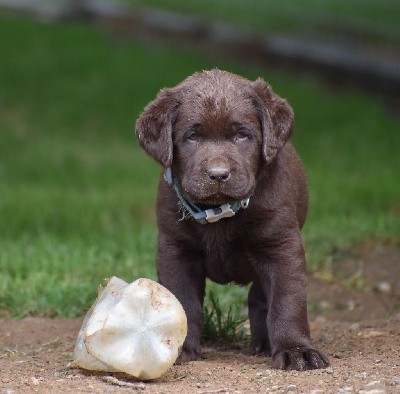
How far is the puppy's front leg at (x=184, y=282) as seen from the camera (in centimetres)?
545

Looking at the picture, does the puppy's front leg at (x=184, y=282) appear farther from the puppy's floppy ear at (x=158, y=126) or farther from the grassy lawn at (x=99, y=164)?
the grassy lawn at (x=99, y=164)

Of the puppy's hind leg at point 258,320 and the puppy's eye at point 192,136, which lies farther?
the puppy's hind leg at point 258,320

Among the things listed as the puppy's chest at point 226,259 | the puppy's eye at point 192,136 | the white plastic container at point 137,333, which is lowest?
the white plastic container at point 137,333

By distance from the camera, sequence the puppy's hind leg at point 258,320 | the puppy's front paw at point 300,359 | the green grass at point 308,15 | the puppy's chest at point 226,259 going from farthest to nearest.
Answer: the green grass at point 308,15
the puppy's hind leg at point 258,320
the puppy's chest at point 226,259
the puppy's front paw at point 300,359

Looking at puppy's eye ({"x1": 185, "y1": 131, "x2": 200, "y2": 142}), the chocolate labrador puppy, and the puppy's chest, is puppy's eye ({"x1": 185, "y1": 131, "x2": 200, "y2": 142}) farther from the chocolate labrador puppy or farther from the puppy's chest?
the puppy's chest

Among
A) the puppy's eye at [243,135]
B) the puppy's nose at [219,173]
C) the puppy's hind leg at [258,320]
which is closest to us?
the puppy's nose at [219,173]

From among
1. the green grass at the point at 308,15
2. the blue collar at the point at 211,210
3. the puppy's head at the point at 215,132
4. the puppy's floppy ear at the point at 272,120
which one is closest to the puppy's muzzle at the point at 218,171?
the puppy's head at the point at 215,132

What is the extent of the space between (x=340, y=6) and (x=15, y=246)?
15781 millimetres

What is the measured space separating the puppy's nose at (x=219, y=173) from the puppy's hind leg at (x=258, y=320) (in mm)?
1123

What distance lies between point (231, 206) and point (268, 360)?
2.83ft

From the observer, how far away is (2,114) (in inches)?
628

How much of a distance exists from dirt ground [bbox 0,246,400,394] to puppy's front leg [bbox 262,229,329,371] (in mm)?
139

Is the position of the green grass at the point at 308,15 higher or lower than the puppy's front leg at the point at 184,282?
higher

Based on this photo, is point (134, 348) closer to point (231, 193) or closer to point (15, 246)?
point (231, 193)
